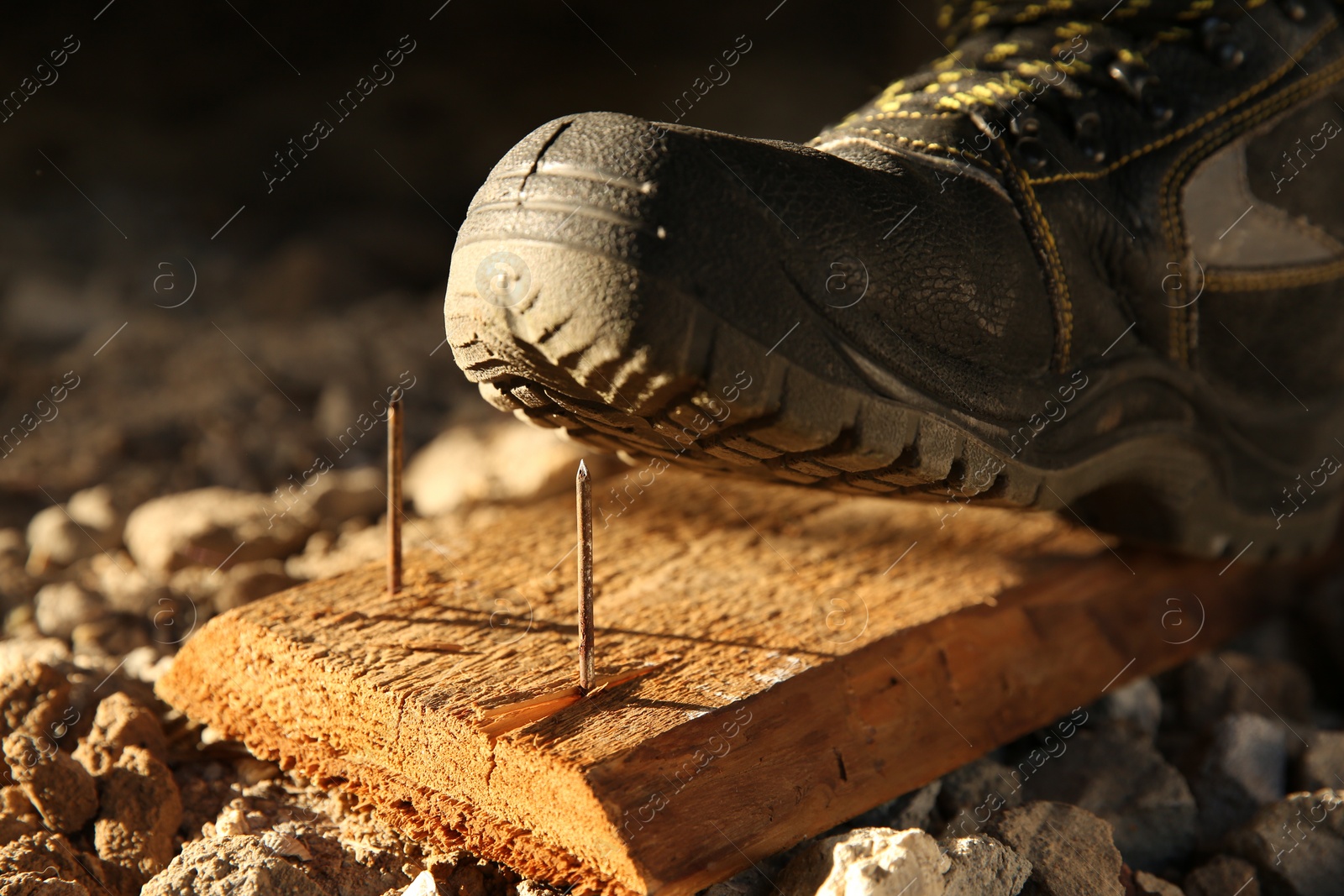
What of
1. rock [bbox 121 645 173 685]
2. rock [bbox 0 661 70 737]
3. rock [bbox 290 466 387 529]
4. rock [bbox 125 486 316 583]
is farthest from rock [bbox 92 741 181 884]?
rock [bbox 290 466 387 529]

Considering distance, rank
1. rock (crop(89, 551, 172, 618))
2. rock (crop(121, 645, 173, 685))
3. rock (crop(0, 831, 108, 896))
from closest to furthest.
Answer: rock (crop(0, 831, 108, 896)), rock (crop(121, 645, 173, 685)), rock (crop(89, 551, 172, 618))

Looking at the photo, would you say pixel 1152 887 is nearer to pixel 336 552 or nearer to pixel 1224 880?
pixel 1224 880

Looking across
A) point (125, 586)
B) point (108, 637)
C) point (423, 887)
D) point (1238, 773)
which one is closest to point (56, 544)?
point (125, 586)

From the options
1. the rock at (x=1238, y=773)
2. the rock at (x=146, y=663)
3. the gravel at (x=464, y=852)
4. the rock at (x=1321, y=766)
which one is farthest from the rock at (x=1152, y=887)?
the rock at (x=146, y=663)

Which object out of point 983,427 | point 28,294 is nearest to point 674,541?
point 983,427

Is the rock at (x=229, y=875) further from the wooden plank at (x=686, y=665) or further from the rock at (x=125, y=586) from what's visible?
the rock at (x=125, y=586)

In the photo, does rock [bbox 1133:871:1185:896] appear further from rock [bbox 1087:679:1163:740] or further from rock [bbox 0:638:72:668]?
rock [bbox 0:638:72:668]
